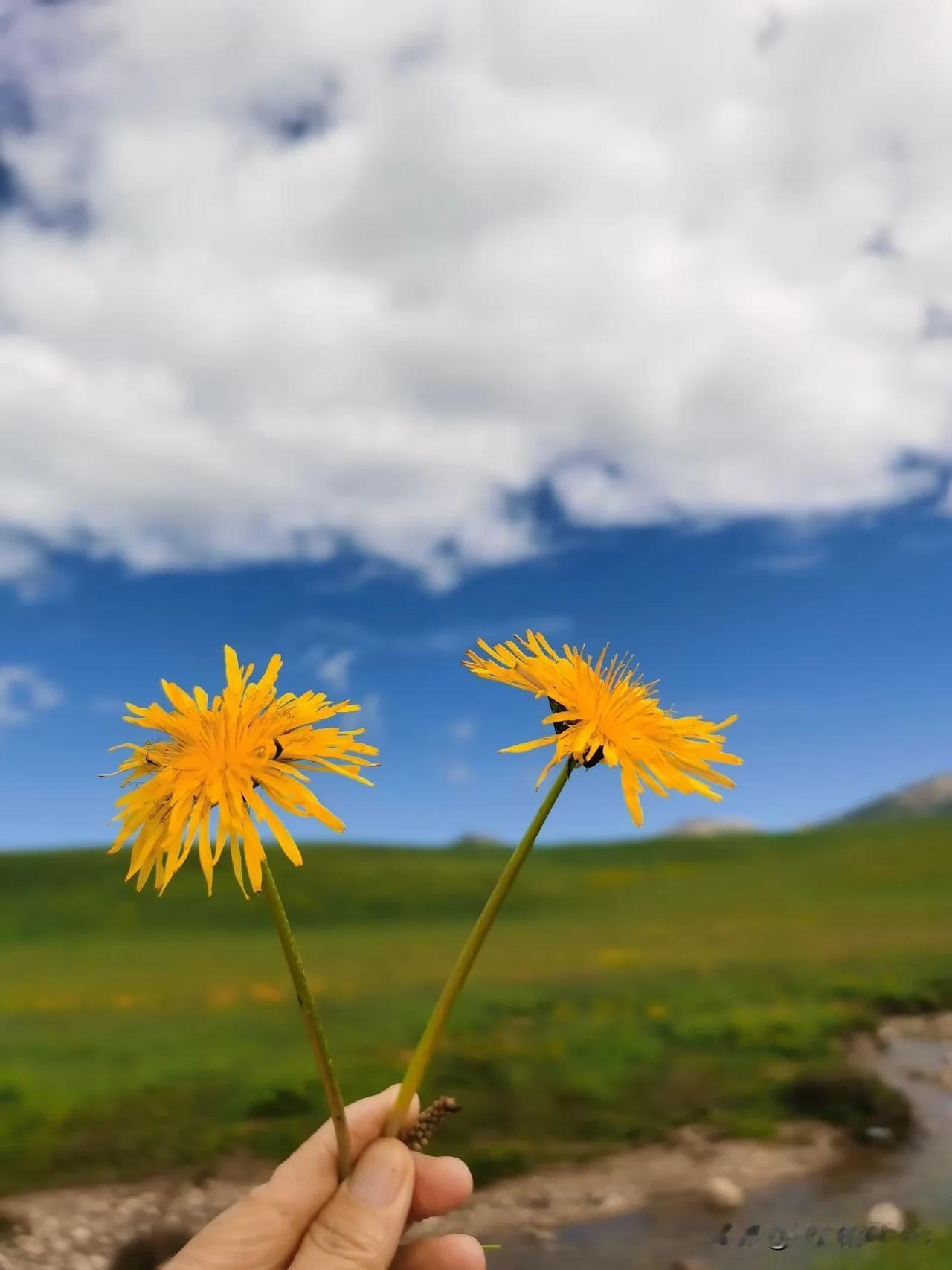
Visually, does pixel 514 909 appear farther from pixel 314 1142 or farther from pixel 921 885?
pixel 314 1142

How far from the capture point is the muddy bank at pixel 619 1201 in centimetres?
789

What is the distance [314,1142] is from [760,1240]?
6.03m

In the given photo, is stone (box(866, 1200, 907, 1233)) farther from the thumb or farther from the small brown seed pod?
the small brown seed pod

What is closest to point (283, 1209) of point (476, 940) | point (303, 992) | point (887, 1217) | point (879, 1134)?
point (303, 992)

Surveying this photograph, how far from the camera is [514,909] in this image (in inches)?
1198

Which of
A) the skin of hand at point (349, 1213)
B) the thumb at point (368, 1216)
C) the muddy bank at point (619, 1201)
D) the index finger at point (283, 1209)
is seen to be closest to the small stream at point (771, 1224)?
the muddy bank at point (619, 1201)

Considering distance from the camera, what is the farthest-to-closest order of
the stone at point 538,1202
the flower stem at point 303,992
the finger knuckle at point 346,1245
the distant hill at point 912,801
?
the distant hill at point 912,801 < the stone at point 538,1202 < the finger knuckle at point 346,1245 < the flower stem at point 303,992

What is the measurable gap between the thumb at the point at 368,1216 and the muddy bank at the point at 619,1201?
5422mm

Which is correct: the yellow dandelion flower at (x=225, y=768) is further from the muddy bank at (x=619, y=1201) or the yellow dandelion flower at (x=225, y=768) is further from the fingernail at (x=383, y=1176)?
the muddy bank at (x=619, y=1201)

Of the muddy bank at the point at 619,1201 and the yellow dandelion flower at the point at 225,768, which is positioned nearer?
the yellow dandelion flower at the point at 225,768

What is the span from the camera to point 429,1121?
270cm

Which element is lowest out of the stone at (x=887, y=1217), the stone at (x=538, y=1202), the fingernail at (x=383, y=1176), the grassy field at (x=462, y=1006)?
the stone at (x=887, y=1217)

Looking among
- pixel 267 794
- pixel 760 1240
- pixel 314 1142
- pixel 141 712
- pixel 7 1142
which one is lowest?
pixel 760 1240

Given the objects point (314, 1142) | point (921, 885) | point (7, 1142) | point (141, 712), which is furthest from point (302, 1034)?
point (921, 885)
